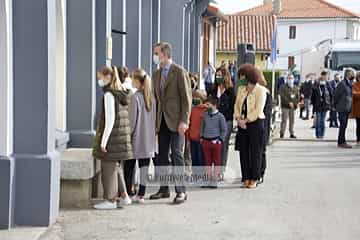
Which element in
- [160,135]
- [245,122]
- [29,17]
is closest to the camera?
[29,17]

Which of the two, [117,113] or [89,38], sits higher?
[89,38]

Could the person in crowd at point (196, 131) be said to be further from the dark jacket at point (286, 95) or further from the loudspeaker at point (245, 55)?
the loudspeaker at point (245, 55)

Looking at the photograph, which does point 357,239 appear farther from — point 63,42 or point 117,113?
point 63,42

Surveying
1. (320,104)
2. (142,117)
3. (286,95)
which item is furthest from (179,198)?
(320,104)

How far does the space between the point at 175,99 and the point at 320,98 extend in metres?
10.6

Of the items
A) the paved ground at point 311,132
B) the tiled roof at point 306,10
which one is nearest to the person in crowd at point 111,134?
the paved ground at point 311,132

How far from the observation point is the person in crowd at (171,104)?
27.7 feet

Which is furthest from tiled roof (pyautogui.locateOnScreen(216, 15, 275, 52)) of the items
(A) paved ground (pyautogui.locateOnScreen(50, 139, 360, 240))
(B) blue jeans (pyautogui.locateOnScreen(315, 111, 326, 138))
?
(A) paved ground (pyautogui.locateOnScreen(50, 139, 360, 240))

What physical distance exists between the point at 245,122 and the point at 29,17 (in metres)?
3.86

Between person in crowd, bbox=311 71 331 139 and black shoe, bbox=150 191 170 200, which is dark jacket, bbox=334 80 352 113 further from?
black shoe, bbox=150 191 170 200

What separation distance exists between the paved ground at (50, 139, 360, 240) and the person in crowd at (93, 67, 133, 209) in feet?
1.09

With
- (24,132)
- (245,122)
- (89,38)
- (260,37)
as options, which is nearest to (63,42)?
(89,38)

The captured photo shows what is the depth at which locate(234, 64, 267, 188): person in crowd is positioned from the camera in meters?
9.82

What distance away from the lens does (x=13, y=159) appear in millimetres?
7117
